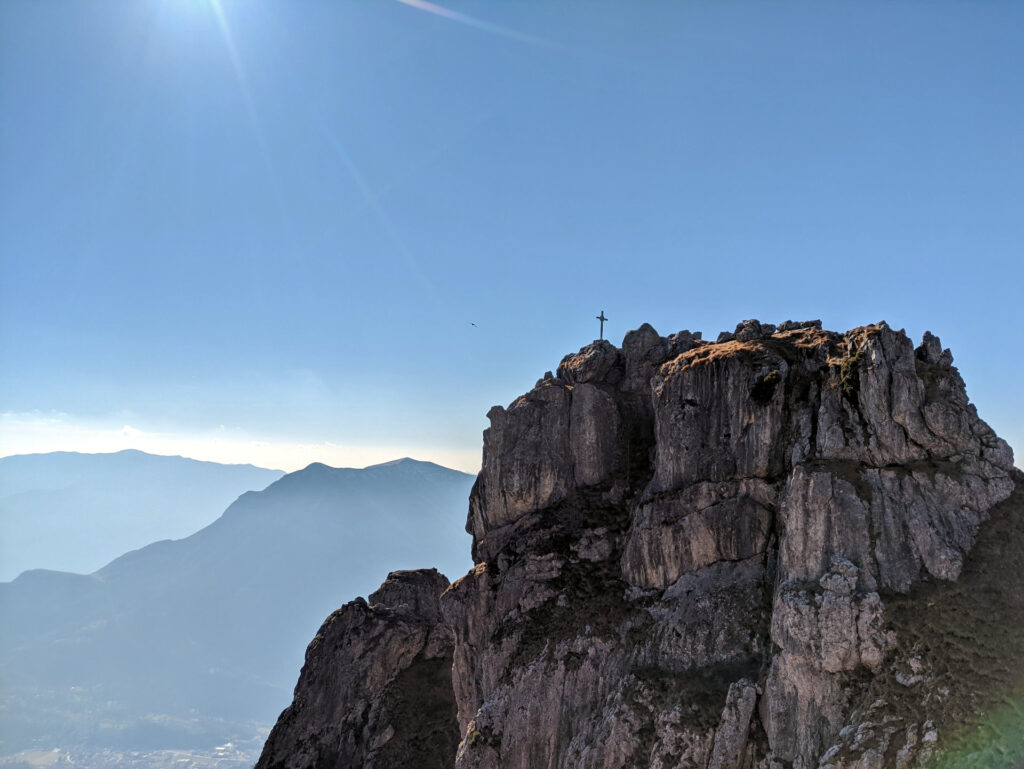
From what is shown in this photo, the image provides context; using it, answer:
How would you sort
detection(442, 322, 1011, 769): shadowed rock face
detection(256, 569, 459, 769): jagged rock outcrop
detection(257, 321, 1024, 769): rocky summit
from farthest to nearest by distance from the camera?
detection(256, 569, 459, 769): jagged rock outcrop
detection(442, 322, 1011, 769): shadowed rock face
detection(257, 321, 1024, 769): rocky summit

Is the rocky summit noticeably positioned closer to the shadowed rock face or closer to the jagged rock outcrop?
the shadowed rock face

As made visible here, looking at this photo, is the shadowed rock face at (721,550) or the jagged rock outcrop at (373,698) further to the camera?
the jagged rock outcrop at (373,698)

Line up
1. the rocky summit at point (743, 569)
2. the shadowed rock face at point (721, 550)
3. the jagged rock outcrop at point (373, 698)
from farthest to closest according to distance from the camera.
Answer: the jagged rock outcrop at point (373, 698)
the shadowed rock face at point (721, 550)
the rocky summit at point (743, 569)

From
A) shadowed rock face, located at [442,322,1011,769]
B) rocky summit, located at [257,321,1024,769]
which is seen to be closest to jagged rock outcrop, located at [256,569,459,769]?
rocky summit, located at [257,321,1024,769]

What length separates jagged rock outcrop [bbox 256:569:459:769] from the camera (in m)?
88.8

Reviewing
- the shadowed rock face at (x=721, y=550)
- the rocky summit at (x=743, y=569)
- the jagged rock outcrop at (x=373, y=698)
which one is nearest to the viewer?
the rocky summit at (x=743, y=569)

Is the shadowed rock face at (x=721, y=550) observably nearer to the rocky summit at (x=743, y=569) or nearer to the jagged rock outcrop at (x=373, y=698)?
the rocky summit at (x=743, y=569)

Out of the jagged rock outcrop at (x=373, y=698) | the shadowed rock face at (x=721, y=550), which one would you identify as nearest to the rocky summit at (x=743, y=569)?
the shadowed rock face at (x=721, y=550)

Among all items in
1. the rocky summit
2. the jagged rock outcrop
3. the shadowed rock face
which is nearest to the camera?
the rocky summit

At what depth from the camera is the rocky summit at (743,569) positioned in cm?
4984

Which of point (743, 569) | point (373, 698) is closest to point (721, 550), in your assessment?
point (743, 569)

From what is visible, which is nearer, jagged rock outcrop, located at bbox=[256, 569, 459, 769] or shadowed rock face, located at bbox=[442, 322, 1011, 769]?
shadowed rock face, located at bbox=[442, 322, 1011, 769]

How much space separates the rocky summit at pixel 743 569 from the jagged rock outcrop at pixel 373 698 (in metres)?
0.85

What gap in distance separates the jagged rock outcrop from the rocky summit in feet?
2.78
